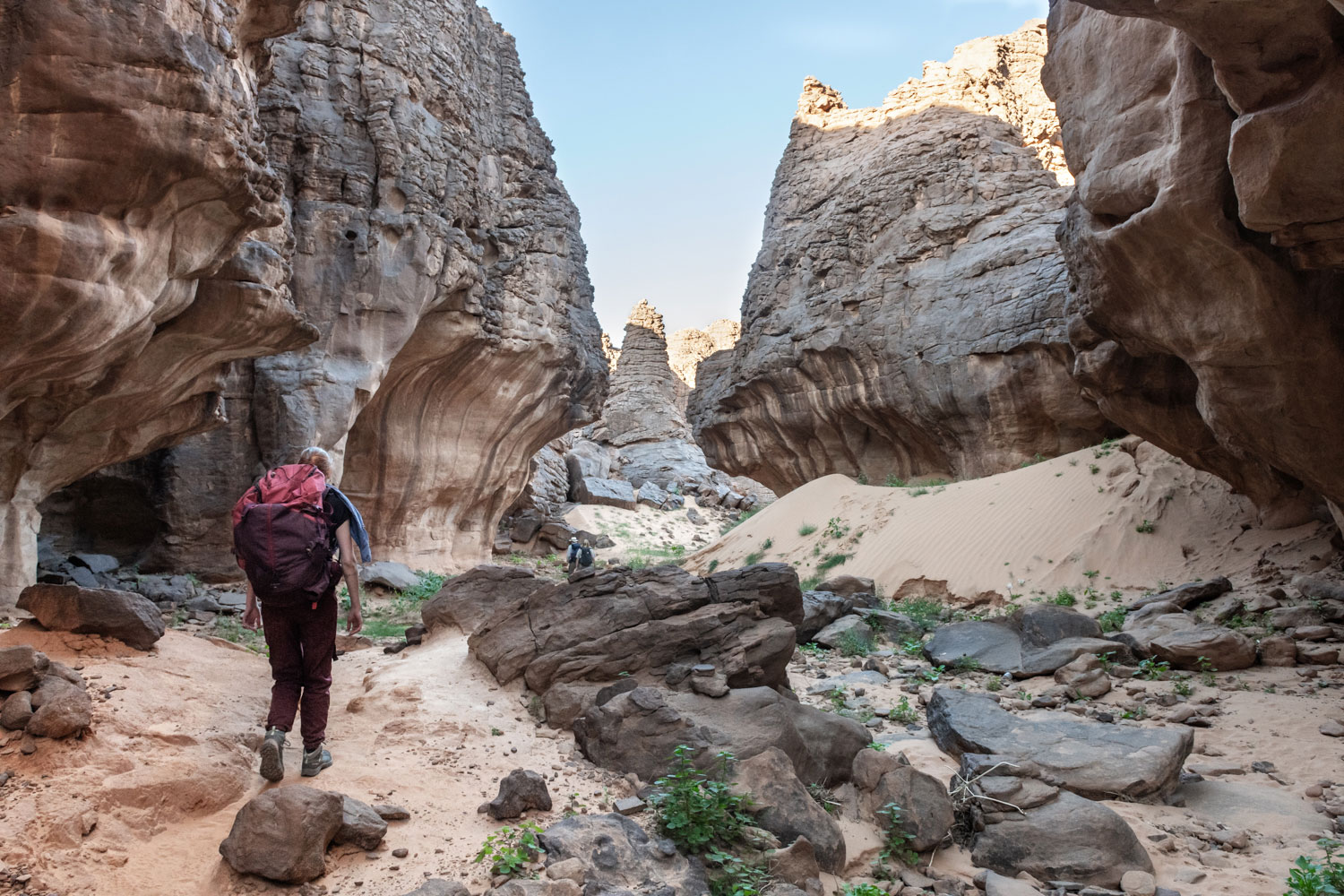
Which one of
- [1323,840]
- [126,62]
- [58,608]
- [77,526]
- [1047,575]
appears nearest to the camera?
[1323,840]

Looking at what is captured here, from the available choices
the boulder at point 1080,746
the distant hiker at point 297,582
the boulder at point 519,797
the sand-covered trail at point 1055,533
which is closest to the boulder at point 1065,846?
the boulder at point 1080,746

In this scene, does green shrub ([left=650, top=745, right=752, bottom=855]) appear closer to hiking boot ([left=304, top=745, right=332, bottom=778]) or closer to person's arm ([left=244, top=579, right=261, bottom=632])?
hiking boot ([left=304, top=745, right=332, bottom=778])

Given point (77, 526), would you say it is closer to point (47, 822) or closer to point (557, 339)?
point (557, 339)

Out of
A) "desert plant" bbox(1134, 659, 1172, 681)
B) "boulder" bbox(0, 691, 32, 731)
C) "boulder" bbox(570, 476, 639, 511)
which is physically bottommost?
"boulder" bbox(0, 691, 32, 731)

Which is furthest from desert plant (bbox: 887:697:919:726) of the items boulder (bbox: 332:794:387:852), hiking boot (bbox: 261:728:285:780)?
hiking boot (bbox: 261:728:285:780)

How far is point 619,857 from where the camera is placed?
3.16 metres

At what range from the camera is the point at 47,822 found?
109 inches

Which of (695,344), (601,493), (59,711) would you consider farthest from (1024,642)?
(695,344)

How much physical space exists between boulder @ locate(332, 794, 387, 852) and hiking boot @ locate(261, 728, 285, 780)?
1.73 ft

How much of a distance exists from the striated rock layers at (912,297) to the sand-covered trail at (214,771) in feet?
39.5

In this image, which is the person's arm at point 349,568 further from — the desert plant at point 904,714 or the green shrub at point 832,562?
the green shrub at point 832,562

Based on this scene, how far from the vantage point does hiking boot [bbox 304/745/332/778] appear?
3.48 m

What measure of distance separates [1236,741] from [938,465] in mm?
11674

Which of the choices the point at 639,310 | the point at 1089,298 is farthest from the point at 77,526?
the point at 639,310
